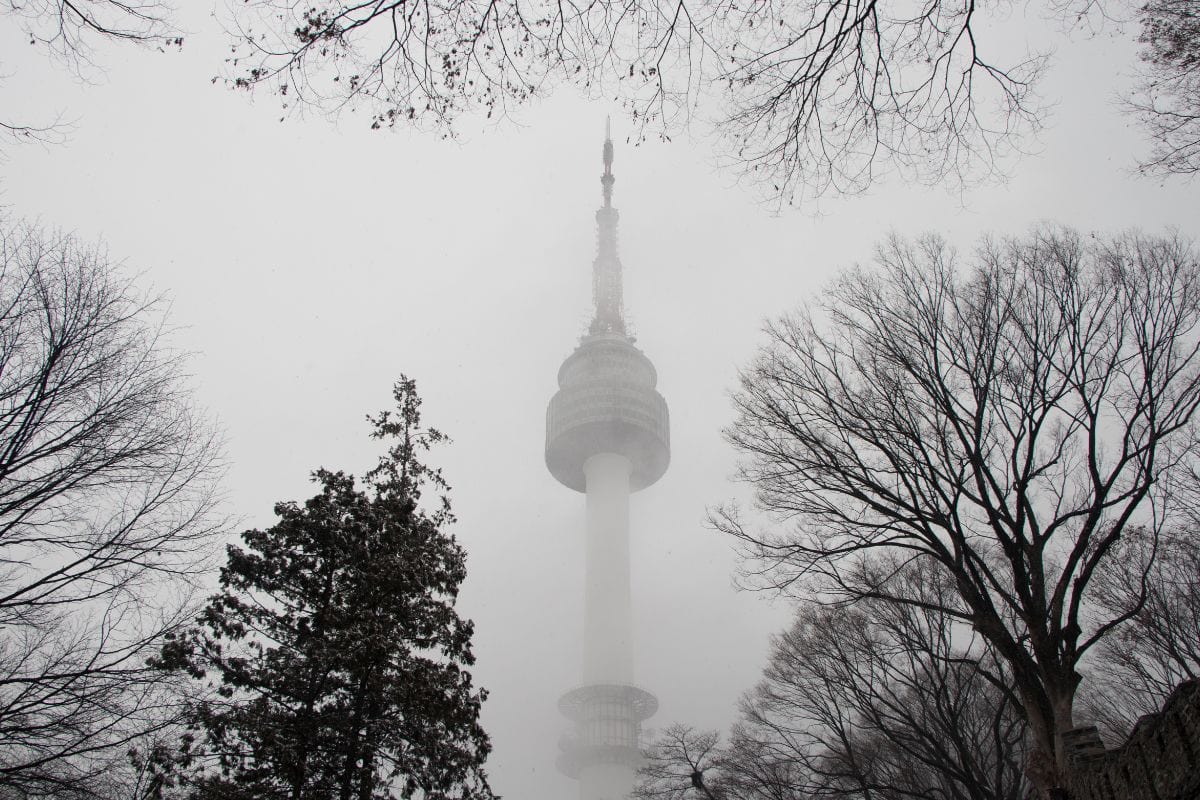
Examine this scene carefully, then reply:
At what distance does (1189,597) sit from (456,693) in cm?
1332

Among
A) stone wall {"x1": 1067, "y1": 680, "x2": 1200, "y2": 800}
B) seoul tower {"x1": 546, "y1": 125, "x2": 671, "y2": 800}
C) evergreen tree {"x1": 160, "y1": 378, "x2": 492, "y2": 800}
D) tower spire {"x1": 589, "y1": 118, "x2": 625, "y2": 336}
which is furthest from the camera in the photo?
tower spire {"x1": 589, "y1": 118, "x2": 625, "y2": 336}

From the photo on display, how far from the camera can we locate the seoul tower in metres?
75.2

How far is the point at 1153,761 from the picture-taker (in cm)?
588

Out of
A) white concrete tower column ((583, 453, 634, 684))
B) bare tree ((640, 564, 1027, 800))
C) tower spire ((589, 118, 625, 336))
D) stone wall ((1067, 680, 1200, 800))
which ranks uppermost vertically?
tower spire ((589, 118, 625, 336))

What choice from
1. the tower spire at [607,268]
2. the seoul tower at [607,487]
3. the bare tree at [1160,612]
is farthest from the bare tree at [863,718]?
the tower spire at [607,268]

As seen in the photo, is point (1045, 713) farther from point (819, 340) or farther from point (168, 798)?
point (168, 798)

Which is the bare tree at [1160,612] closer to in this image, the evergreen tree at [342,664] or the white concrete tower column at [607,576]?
the evergreen tree at [342,664]

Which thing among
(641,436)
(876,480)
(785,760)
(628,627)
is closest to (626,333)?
(641,436)

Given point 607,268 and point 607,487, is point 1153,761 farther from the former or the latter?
point 607,268

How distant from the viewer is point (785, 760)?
16.9 m

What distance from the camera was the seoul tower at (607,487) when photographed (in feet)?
247

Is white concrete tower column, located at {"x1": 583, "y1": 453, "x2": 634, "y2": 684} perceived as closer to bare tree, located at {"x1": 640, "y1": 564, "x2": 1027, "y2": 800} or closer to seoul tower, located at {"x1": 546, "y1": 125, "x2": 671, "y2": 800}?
seoul tower, located at {"x1": 546, "y1": 125, "x2": 671, "y2": 800}

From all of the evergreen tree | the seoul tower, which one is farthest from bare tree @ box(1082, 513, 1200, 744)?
the seoul tower

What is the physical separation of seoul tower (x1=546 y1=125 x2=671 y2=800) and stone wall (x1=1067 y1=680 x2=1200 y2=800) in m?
71.7
